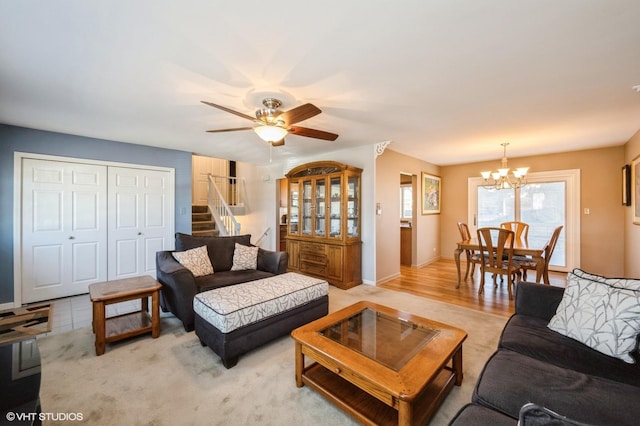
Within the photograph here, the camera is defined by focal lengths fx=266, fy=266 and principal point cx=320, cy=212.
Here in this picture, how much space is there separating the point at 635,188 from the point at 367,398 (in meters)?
4.92

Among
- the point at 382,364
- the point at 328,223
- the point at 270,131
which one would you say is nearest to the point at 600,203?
the point at 328,223

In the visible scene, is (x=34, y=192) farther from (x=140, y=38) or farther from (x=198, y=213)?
(x=140, y=38)

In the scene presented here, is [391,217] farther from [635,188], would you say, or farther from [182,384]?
[182,384]

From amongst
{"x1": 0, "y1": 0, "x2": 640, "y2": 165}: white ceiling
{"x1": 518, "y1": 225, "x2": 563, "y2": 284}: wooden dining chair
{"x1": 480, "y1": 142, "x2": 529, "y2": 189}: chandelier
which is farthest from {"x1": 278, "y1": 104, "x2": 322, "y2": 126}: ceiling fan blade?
{"x1": 518, "y1": 225, "x2": 563, "y2": 284}: wooden dining chair

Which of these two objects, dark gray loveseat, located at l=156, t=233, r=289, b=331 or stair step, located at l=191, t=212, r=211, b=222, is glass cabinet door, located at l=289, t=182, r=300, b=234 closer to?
dark gray loveseat, located at l=156, t=233, r=289, b=331

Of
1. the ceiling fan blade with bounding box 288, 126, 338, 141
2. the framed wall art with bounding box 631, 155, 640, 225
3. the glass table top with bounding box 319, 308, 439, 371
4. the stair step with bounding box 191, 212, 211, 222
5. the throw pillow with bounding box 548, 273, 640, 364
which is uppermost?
the ceiling fan blade with bounding box 288, 126, 338, 141

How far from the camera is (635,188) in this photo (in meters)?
3.77

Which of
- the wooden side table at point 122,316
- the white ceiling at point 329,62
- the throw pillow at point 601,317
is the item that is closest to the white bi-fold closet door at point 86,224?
the white ceiling at point 329,62

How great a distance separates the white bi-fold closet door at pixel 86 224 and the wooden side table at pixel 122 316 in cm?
188

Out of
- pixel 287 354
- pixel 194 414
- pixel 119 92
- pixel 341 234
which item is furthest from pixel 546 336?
pixel 119 92

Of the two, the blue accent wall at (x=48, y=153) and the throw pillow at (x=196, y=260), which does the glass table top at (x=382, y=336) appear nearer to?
the throw pillow at (x=196, y=260)

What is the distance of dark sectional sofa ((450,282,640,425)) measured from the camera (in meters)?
1.08

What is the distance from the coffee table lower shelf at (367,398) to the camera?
1.51 metres

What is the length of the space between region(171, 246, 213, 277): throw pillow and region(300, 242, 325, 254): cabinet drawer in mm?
1847
